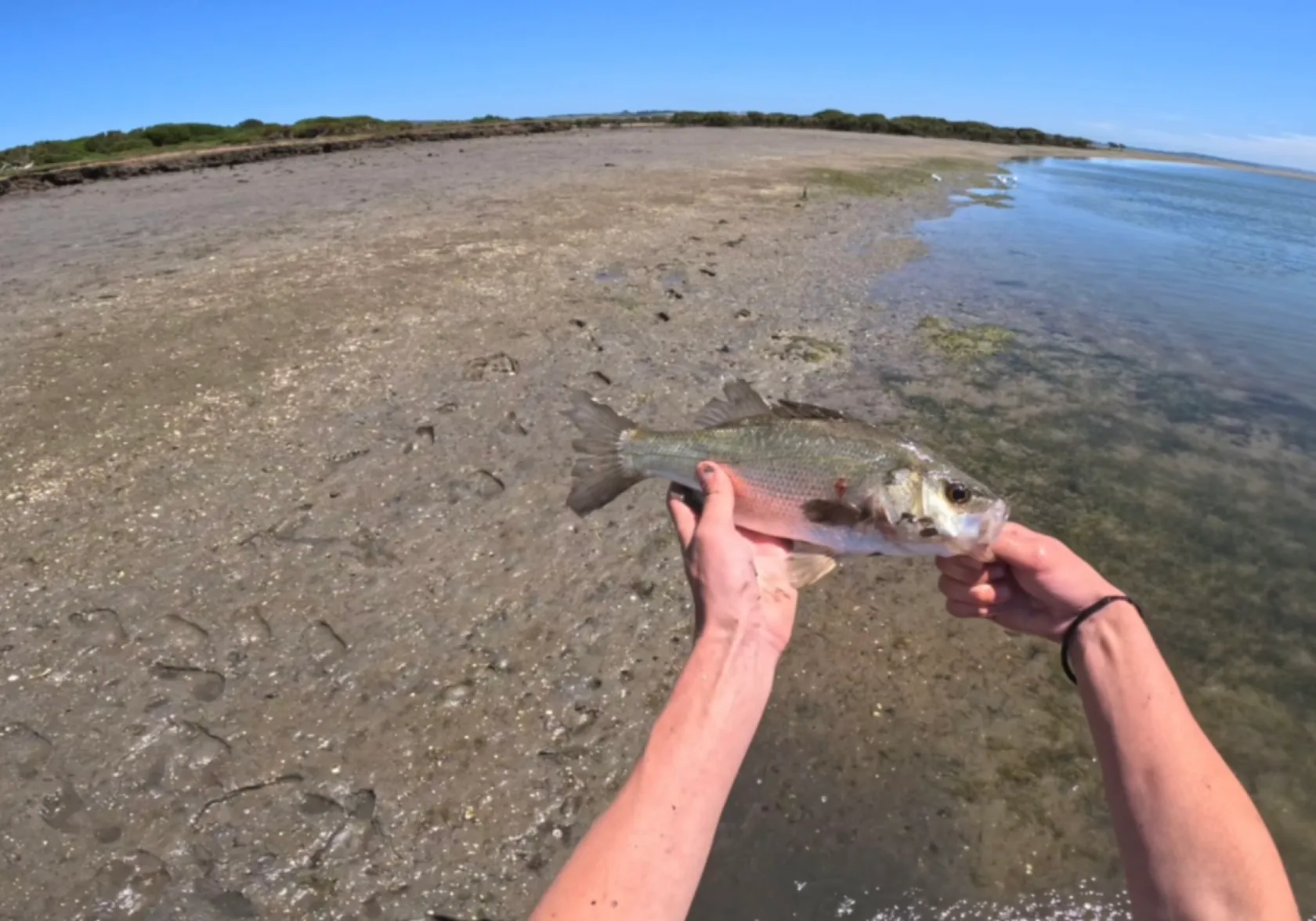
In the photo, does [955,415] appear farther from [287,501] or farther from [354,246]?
[354,246]

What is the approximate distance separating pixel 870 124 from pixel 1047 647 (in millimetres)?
67398

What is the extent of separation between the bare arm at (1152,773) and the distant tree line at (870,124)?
58.0 m

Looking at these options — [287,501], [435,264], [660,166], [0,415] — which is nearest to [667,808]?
[287,501]

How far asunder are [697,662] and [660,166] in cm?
2419

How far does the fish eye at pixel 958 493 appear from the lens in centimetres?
342

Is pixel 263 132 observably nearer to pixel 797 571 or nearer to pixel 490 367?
pixel 490 367

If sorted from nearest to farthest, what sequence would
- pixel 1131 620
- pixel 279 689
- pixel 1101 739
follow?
pixel 1101 739 < pixel 1131 620 < pixel 279 689

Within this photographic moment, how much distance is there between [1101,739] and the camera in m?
2.61

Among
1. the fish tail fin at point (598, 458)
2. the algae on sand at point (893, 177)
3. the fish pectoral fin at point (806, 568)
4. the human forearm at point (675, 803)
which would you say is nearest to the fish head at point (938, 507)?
the fish pectoral fin at point (806, 568)

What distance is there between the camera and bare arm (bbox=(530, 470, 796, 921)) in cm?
212

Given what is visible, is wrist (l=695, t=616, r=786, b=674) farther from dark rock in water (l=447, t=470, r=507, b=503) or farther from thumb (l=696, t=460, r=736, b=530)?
dark rock in water (l=447, t=470, r=507, b=503)

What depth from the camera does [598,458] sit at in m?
4.40

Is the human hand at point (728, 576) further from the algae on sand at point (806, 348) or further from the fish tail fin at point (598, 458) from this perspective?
the algae on sand at point (806, 348)

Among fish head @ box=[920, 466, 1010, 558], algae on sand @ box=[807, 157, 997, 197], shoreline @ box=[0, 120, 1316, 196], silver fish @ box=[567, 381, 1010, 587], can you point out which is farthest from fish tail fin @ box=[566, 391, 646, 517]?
shoreline @ box=[0, 120, 1316, 196]
